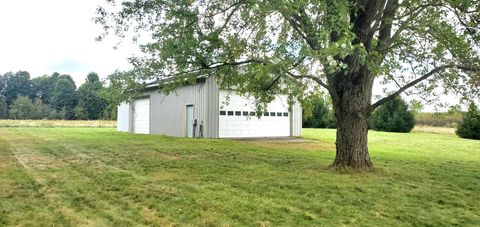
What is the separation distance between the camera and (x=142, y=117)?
27.9 meters

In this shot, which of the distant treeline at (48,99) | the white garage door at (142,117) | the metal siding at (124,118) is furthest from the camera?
the distant treeline at (48,99)

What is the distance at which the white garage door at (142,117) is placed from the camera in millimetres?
27062

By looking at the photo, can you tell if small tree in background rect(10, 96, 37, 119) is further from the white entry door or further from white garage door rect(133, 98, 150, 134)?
the white entry door

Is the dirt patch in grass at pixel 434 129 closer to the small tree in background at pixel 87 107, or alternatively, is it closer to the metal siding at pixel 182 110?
the metal siding at pixel 182 110

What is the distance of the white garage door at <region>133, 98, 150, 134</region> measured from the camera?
27062 millimetres

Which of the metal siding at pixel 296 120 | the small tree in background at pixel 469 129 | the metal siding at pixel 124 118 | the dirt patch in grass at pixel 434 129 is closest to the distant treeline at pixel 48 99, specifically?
the metal siding at pixel 124 118

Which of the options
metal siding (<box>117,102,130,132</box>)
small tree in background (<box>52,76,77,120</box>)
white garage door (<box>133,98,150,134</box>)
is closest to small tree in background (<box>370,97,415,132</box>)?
white garage door (<box>133,98,150,134</box>)

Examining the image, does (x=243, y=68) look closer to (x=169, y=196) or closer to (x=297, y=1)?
(x=297, y=1)

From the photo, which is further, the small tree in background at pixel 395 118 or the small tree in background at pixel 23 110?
the small tree in background at pixel 23 110

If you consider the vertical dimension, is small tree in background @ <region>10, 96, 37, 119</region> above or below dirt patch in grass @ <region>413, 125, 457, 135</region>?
above

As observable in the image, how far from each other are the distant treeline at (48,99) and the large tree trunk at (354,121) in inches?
1877

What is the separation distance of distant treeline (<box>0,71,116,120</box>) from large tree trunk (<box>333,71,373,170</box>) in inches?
1877

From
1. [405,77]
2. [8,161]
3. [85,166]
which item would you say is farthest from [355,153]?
[8,161]

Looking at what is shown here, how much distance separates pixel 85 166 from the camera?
32.6ft
